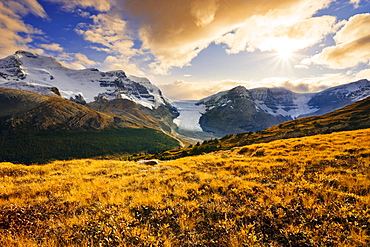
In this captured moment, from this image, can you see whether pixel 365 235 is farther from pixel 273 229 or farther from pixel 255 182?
pixel 255 182

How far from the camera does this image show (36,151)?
18862cm

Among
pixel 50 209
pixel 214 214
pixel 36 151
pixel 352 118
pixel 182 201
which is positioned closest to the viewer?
pixel 214 214

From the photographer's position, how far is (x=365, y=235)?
470 cm

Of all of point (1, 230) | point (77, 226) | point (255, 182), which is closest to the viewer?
point (1, 230)

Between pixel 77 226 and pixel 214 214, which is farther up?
pixel 77 226

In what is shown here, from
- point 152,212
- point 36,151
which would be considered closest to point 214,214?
point 152,212

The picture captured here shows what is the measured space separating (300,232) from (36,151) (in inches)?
10140

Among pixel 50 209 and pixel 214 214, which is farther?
pixel 50 209

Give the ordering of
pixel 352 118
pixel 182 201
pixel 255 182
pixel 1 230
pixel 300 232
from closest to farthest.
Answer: pixel 300 232 < pixel 1 230 < pixel 182 201 < pixel 255 182 < pixel 352 118

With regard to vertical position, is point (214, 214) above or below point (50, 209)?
below

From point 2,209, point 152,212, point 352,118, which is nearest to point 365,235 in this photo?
point 152,212

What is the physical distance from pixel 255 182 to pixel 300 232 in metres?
4.95

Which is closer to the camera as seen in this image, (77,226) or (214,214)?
(77,226)

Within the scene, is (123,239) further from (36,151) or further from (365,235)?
(36,151)
